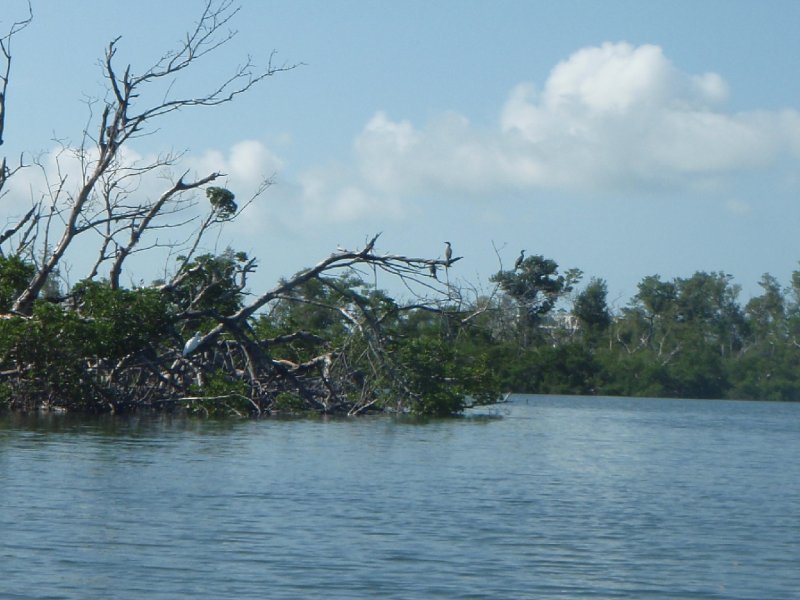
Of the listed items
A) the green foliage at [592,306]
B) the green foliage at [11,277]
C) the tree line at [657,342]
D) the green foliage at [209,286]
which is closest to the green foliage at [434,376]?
the green foliage at [209,286]

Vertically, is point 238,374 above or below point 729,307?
below

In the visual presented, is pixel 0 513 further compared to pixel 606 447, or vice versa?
pixel 606 447

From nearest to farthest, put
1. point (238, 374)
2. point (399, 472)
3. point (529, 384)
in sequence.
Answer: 1. point (399, 472)
2. point (238, 374)
3. point (529, 384)

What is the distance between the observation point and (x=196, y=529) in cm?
1103

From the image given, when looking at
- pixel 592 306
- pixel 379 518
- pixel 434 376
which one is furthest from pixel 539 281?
pixel 379 518

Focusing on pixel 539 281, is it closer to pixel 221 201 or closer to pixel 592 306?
pixel 592 306

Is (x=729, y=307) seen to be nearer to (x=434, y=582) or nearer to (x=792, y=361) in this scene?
(x=792, y=361)

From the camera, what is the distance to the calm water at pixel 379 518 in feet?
30.0

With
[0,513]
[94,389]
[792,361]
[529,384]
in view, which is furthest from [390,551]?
[792,361]

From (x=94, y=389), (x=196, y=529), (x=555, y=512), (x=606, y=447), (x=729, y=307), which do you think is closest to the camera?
(x=196, y=529)

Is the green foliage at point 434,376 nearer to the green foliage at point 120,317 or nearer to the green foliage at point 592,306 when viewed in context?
the green foliage at point 120,317

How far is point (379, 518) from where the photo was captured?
12.0 metres

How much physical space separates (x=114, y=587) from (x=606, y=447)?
1514 centimetres

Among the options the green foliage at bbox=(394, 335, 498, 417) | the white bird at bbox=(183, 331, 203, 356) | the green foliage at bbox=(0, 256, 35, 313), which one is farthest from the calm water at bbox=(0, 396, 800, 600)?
the green foliage at bbox=(394, 335, 498, 417)
